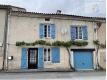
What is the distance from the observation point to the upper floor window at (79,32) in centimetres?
2607

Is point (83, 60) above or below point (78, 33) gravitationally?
below

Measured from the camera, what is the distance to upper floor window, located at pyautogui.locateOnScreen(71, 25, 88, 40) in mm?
26072

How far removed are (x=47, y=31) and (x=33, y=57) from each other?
9.60 ft

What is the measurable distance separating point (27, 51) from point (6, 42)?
218 cm

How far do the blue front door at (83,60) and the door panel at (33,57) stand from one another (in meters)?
3.99

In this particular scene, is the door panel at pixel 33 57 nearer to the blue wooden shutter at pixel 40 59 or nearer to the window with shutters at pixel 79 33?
the blue wooden shutter at pixel 40 59

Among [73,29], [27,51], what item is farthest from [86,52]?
[27,51]

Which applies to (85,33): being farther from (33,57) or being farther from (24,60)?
(24,60)

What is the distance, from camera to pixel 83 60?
26.0 meters

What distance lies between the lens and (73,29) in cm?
2616

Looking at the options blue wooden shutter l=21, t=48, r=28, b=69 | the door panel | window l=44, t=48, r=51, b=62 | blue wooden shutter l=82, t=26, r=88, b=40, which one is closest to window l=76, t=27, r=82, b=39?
blue wooden shutter l=82, t=26, r=88, b=40

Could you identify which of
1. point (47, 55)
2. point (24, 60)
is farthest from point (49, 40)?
point (24, 60)

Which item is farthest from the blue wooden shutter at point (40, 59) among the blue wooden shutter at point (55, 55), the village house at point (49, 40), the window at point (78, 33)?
the window at point (78, 33)

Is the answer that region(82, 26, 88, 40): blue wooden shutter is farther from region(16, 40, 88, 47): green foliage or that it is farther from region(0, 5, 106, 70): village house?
region(16, 40, 88, 47): green foliage
